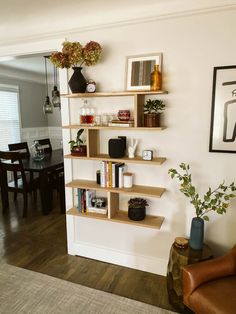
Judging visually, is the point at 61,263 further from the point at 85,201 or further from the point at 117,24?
the point at 117,24

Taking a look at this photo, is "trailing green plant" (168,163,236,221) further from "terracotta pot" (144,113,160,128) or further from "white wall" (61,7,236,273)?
"terracotta pot" (144,113,160,128)

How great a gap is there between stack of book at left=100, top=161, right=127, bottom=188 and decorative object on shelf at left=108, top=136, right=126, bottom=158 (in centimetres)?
10

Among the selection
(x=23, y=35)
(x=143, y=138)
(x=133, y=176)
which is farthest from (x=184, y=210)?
(x=23, y=35)

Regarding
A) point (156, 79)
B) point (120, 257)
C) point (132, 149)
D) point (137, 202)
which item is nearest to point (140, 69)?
point (156, 79)

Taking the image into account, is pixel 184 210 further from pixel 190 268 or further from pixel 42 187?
pixel 42 187

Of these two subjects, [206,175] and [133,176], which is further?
[133,176]

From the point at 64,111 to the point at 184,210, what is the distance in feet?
4.90

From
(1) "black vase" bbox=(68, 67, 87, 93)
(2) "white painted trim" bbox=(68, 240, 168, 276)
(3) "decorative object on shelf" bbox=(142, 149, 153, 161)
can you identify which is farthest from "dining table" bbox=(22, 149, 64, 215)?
(3) "decorative object on shelf" bbox=(142, 149, 153, 161)

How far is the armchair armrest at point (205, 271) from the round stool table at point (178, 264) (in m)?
0.17

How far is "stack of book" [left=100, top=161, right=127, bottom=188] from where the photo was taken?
2195 millimetres

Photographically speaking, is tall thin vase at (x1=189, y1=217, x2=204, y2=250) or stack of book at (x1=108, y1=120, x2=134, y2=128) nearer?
tall thin vase at (x1=189, y1=217, x2=204, y2=250)

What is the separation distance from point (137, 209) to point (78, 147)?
2.61 ft

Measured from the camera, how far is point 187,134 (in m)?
2.04

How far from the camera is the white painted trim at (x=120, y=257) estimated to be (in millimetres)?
2309
